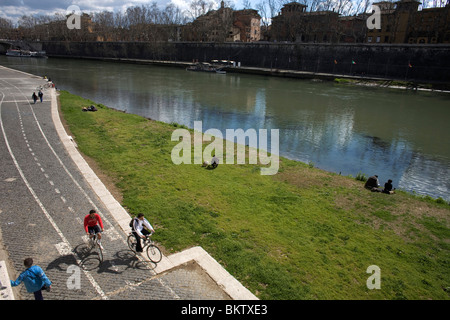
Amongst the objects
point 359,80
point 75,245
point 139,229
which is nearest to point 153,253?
point 139,229

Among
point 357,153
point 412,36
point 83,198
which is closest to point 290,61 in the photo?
point 412,36

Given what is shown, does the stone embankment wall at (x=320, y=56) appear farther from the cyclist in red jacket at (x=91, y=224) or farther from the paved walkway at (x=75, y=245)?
the cyclist in red jacket at (x=91, y=224)

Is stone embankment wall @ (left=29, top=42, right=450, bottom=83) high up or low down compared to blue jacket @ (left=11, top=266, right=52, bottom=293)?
up

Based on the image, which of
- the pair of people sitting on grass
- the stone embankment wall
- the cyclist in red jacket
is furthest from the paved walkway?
the stone embankment wall

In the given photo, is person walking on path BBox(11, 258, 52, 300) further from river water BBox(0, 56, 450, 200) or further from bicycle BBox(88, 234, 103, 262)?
river water BBox(0, 56, 450, 200)

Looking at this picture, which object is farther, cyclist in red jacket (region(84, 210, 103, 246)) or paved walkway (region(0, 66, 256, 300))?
cyclist in red jacket (region(84, 210, 103, 246))

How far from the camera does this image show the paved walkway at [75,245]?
22.1 ft

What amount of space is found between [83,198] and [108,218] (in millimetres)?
1739

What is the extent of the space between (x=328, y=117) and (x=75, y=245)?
27.3 m

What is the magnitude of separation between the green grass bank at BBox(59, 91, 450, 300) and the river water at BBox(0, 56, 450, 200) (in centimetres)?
485

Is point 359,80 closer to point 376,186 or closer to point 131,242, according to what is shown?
point 376,186


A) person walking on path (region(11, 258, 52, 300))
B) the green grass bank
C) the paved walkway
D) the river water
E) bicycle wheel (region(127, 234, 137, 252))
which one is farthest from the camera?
the river water

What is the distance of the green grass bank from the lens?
7.48 metres
